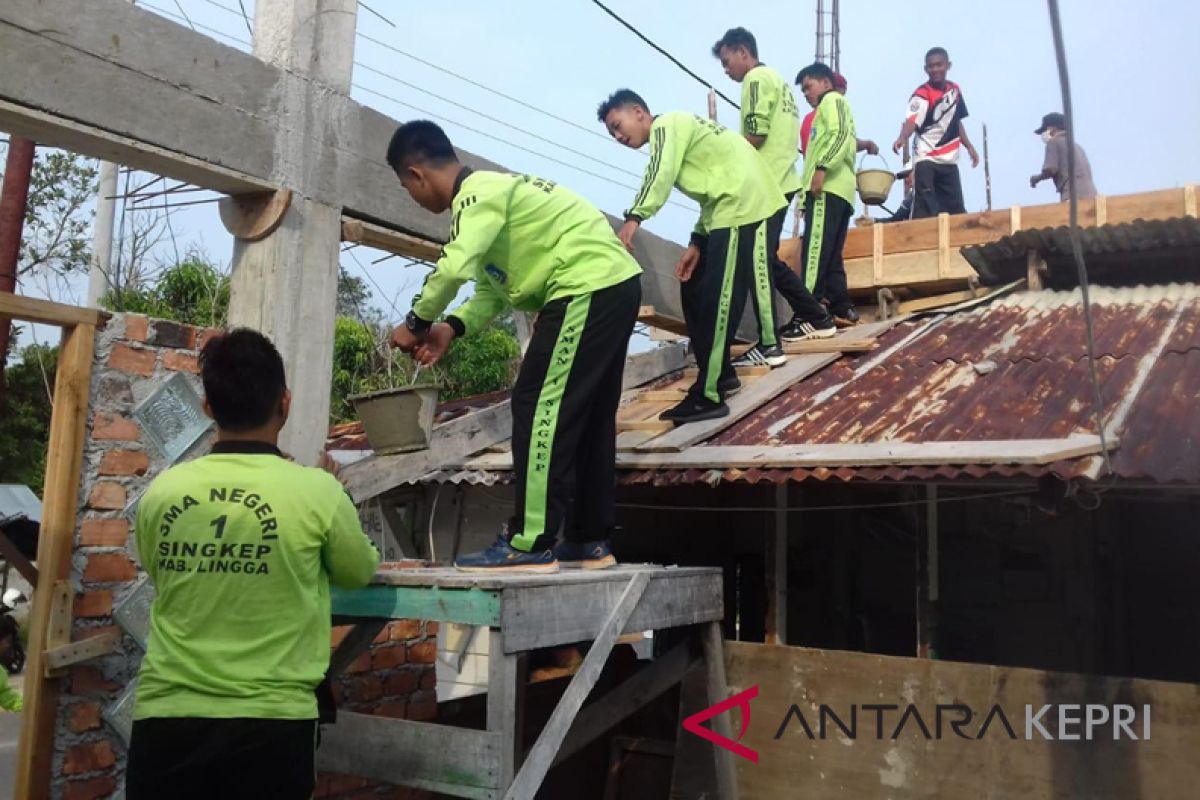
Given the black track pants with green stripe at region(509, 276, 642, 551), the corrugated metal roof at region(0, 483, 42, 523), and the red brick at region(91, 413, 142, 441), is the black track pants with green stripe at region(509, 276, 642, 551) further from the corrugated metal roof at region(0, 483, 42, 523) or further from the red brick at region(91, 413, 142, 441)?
the corrugated metal roof at region(0, 483, 42, 523)

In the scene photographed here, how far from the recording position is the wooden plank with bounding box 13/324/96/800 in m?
3.26

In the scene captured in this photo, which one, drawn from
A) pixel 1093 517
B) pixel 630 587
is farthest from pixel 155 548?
pixel 1093 517

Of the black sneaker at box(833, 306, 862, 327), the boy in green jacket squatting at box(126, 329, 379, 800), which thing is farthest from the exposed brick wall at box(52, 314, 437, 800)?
the black sneaker at box(833, 306, 862, 327)

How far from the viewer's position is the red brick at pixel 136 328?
Result: 142 inches

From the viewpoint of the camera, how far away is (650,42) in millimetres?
12094

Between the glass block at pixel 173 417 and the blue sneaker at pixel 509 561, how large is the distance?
116cm

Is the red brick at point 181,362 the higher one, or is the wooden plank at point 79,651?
the red brick at point 181,362

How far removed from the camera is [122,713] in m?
3.45

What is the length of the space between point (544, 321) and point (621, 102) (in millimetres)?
2340

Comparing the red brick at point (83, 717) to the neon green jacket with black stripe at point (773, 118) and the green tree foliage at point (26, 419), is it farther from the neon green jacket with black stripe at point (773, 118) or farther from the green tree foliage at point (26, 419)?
the green tree foliage at point (26, 419)

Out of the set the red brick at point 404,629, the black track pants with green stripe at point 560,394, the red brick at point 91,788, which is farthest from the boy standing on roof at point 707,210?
the red brick at point 91,788

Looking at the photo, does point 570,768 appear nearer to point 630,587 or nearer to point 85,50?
point 630,587

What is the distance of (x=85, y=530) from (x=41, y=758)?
0.74m

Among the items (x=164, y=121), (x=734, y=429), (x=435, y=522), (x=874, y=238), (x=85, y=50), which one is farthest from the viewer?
(x=874, y=238)
